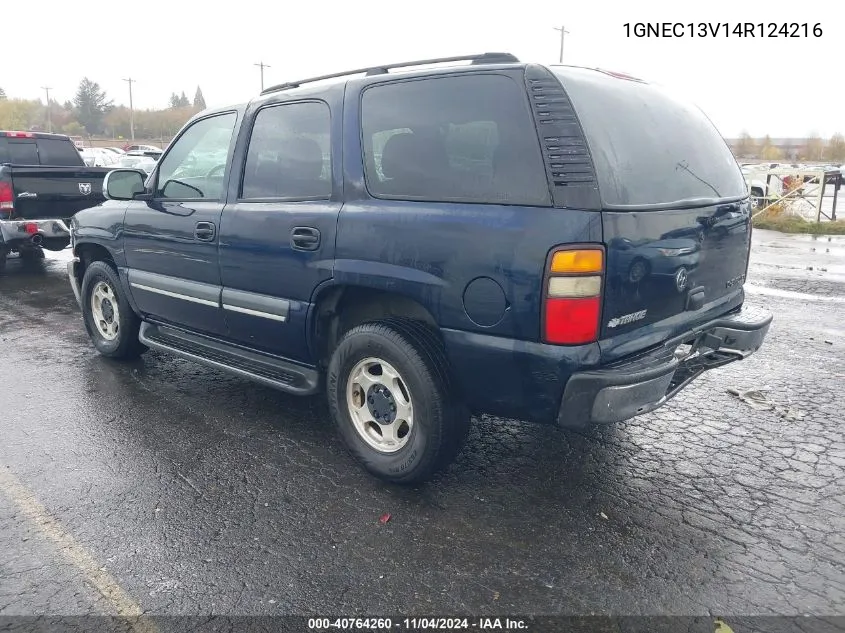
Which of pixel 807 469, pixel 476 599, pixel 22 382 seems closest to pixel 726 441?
pixel 807 469

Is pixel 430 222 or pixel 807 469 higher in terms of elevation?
pixel 430 222

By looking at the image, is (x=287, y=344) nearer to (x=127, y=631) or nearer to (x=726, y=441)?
(x=127, y=631)

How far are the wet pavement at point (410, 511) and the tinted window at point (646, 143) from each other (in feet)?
4.70

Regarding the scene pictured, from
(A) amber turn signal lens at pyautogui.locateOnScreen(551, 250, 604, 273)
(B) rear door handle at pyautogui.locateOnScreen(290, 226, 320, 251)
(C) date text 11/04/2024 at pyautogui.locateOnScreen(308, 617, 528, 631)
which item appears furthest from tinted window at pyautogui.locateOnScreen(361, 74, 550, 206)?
(C) date text 11/04/2024 at pyautogui.locateOnScreen(308, 617, 528, 631)

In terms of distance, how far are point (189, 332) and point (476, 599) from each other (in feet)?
9.53

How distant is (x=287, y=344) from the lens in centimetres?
379

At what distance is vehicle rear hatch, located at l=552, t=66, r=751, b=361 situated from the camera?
276cm

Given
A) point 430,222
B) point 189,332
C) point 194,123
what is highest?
point 194,123

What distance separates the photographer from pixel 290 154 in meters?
3.77

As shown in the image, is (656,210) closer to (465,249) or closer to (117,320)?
(465,249)

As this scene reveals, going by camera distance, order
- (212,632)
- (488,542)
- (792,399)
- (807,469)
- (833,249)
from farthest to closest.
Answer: (833,249), (792,399), (807,469), (488,542), (212,632)

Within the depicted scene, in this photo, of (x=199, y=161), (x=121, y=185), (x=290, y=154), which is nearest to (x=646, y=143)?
(x=290, y=154)

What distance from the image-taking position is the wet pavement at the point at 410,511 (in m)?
2.53

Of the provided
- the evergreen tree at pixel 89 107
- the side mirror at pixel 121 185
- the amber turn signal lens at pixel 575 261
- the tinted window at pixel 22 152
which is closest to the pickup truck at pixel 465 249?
the amber turn signal lens at pixel 575 261
